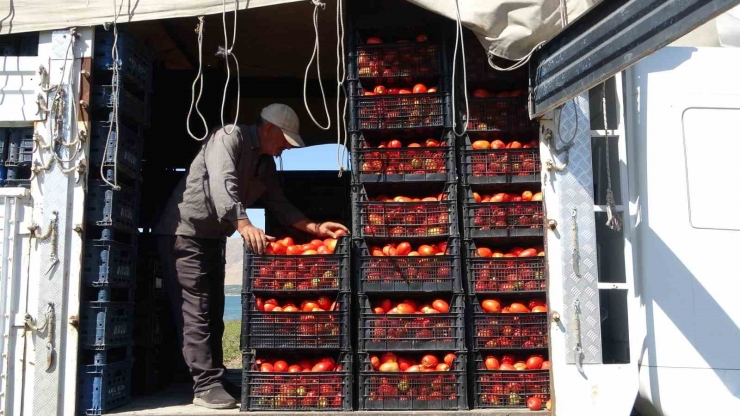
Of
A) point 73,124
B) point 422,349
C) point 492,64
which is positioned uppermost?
point 492,64

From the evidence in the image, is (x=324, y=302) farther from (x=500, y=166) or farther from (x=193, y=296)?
(x=500, y=166)

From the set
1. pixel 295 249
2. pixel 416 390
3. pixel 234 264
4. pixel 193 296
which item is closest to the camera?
pixel 416 390

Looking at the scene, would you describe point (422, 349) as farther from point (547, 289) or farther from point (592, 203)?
point (592, 203)

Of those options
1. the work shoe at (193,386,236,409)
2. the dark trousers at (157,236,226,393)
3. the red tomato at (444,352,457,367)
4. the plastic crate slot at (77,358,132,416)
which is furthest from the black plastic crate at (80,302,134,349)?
the red tomato at (444,352,457,367)

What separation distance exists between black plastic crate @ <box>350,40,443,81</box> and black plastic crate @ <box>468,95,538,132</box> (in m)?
0.38

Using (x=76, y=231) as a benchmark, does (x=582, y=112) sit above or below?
above

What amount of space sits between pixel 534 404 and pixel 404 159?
1.86 meters

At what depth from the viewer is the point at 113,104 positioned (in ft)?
16.4

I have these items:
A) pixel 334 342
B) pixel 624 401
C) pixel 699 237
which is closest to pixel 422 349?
pixel 334 342

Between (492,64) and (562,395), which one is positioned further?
(492,64)

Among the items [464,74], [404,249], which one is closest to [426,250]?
[404,249]

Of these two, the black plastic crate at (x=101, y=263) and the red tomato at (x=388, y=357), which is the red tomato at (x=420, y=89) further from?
the black plastic crate at (x=101, y=263)

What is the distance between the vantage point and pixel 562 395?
4523mm

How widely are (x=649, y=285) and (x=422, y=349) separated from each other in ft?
4.96
